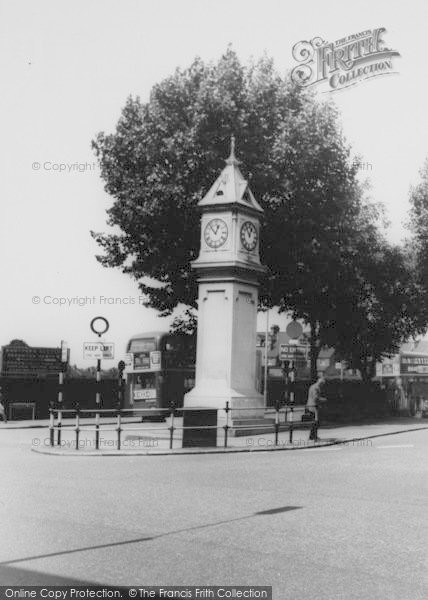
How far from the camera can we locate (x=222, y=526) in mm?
8406

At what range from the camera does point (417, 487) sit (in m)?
12.0

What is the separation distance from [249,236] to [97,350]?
654cm

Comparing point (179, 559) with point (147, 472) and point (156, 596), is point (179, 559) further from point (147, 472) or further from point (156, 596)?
point (147, 472)

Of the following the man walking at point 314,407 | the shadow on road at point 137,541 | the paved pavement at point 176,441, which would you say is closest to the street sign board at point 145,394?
the paved pavement at point 176,441

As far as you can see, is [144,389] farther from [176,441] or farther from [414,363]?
[414,363]

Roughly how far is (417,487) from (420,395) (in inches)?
1199

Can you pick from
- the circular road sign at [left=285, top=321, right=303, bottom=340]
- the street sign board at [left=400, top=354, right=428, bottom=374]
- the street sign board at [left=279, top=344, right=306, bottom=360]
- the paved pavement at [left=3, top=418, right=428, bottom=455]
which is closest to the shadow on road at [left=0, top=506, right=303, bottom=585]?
the paved pavement at [left=3, top=418, right=428, bottom=455]

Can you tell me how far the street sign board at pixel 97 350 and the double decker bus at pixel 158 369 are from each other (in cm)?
1286

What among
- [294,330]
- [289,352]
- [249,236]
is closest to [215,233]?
[249,236]

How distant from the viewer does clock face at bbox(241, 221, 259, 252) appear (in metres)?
23.7

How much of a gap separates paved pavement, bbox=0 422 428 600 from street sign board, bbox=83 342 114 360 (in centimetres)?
462

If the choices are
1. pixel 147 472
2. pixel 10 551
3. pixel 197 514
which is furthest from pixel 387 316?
pixel 10 551

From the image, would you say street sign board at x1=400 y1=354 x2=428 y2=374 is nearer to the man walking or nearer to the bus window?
the bus window

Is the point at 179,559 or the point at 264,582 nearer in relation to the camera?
the point at 264,582
